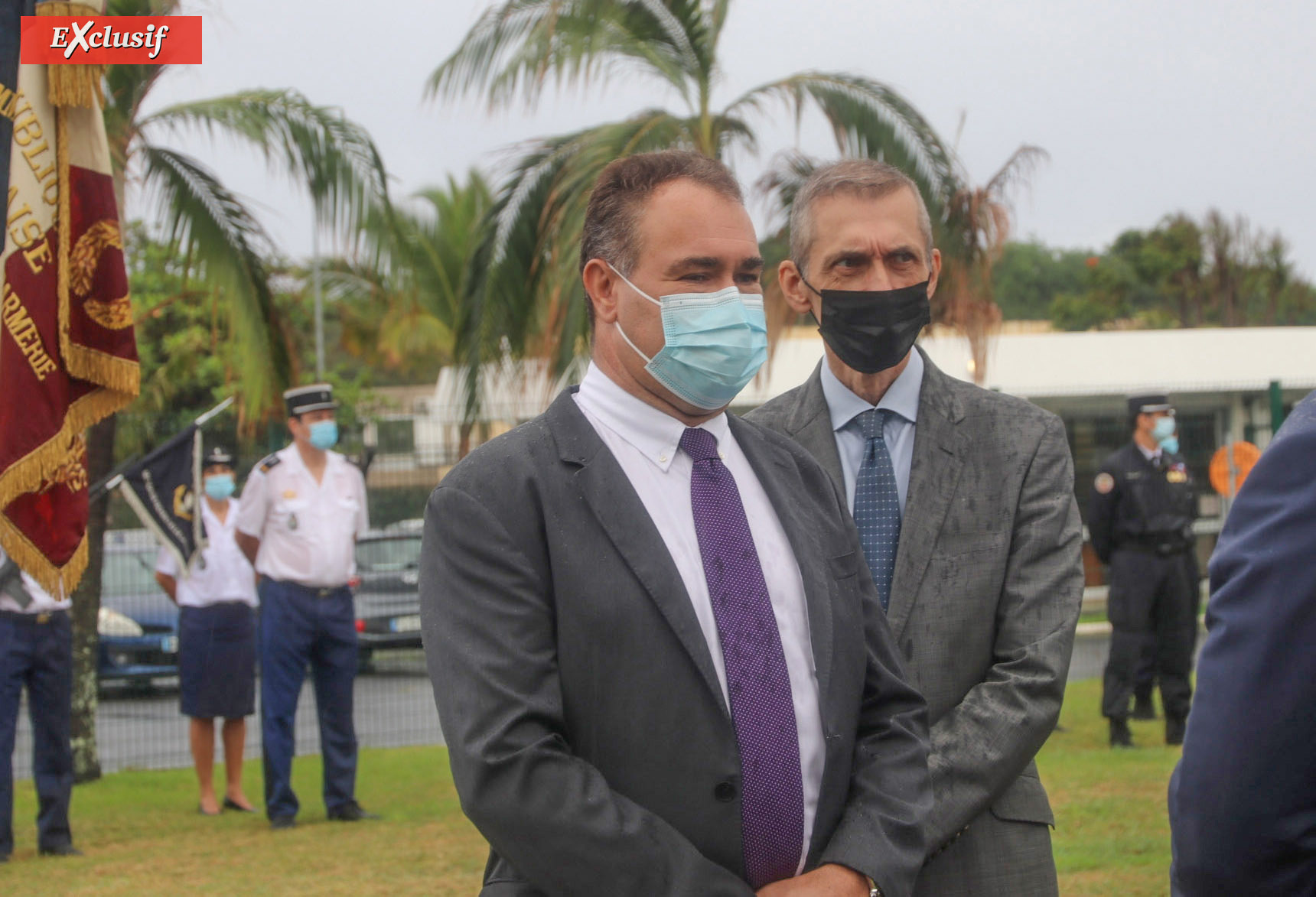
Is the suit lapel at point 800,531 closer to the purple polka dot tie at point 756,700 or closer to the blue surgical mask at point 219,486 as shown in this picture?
the purple polka dot tie at point 756,700

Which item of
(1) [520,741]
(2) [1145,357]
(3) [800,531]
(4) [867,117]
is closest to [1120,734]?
(4) [867,117]

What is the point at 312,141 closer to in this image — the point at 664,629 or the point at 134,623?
the point at 134,623

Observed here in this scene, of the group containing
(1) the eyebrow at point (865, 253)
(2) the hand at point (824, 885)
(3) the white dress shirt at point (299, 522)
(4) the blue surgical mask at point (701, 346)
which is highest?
(1) the eyebrow at point (865, 253)

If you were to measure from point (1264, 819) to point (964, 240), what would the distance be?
36.2ft

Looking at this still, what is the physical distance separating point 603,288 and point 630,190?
0.18 meters

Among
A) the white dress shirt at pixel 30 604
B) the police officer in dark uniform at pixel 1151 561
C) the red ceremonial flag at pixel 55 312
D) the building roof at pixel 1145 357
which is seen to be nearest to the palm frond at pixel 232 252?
the white dress shirt at pixel 30 604

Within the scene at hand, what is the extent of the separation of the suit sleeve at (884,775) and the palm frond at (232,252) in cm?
812

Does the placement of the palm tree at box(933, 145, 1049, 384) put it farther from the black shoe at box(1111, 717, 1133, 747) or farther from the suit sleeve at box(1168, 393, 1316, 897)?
the suit sleeve at box(1168, 393, 1316, 897)

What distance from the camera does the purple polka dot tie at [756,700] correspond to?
2.10 meters

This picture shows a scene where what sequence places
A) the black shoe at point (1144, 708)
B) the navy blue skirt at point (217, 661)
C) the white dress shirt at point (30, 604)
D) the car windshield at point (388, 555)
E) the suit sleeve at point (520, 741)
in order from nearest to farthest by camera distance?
1. the suit sleeve at point (520, 741)
2. the white dress shirt at point (30, 604)
3. the navy blue skirt at point (217, 661)
4. the black shoe at point (1144, 708)
5. the car windshield at point (388, 555)

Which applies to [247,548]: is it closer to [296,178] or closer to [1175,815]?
[296,178]

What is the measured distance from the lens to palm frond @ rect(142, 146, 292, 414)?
9.48 meters

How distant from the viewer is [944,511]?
2.80 m

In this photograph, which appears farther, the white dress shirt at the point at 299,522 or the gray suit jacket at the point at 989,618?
the white dress shirt at the point at 299,522
